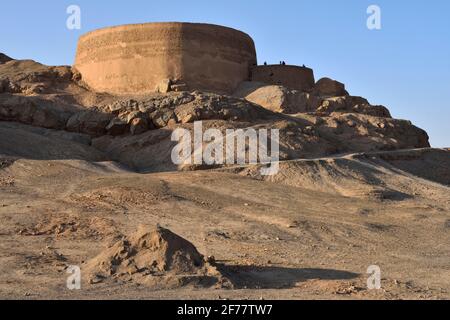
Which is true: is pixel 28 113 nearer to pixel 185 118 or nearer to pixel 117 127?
pixel 117 127

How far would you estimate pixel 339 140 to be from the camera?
23.1 meters

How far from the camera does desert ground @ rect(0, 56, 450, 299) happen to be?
27.6 feet

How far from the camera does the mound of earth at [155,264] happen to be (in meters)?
8.11

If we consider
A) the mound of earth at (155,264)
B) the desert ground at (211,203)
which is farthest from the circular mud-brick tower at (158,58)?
the mound of earth at (155,264)

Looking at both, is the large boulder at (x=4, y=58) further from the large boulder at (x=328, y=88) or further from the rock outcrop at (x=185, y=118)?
the large boulder at (x=328, y=88)

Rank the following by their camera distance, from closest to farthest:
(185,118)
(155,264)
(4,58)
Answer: (155,264) → (185,118) → (4,58)

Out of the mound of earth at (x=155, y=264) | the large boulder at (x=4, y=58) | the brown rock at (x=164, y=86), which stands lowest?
the mound of earth at (x=155, y=264)

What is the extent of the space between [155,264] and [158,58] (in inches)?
702

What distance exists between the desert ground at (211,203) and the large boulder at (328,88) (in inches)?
79.4

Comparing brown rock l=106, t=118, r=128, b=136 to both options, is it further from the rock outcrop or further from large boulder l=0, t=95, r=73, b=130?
large boulder l=0, t=95, r=73, b=130

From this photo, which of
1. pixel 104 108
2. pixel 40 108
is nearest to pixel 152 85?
pixel 104 108

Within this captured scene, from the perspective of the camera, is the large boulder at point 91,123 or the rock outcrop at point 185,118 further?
the large boulder at point 91,123

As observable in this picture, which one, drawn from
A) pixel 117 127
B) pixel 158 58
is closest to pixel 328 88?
pixel 158 58

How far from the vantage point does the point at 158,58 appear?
25375 mm
